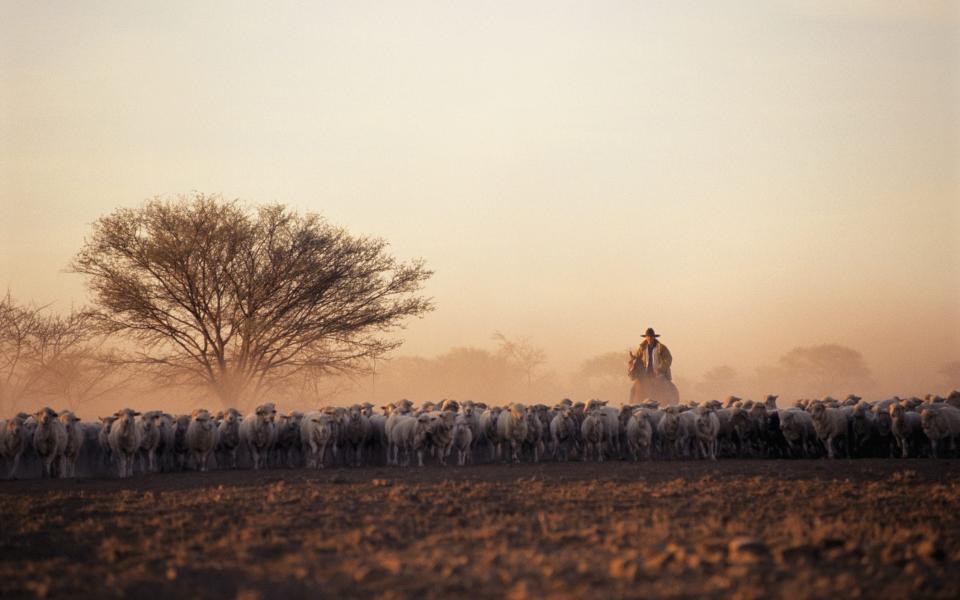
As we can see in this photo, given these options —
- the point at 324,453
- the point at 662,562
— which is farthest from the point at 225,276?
the point at 662,562

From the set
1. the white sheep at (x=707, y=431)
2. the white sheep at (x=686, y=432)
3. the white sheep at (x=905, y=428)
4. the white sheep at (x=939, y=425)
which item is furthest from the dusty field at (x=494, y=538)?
the white sheep at (x=686, y=432)

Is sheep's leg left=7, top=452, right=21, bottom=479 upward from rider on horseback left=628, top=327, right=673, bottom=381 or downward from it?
downward

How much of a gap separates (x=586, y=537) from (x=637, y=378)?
77.6ft

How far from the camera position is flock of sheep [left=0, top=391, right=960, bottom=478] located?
2122 cm

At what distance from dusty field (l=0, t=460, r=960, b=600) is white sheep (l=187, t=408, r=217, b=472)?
416 cm

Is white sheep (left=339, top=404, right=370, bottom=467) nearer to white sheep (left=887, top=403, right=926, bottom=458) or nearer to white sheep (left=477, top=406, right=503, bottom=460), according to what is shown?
white sheep (left=477, top=406, right=503, bottom=460)

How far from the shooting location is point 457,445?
22.2m

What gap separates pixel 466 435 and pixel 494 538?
37.0ft

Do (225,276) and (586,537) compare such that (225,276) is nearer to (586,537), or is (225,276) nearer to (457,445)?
(457,445)

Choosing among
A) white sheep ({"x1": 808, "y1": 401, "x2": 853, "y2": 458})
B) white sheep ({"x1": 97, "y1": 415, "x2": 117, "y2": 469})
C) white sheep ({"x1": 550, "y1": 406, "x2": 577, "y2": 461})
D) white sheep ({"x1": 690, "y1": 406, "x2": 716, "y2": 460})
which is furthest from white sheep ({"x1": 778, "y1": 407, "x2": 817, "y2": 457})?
white sheep ({"x1": 97, "y1": 415, "x2": 117, "y2": 469})

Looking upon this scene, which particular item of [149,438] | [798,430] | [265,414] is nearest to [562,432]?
[798,430]

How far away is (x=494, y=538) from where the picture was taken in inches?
422

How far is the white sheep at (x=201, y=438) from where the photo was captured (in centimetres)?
2178

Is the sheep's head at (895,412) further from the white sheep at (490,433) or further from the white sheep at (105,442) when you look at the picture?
the white sheep at (105,442)
